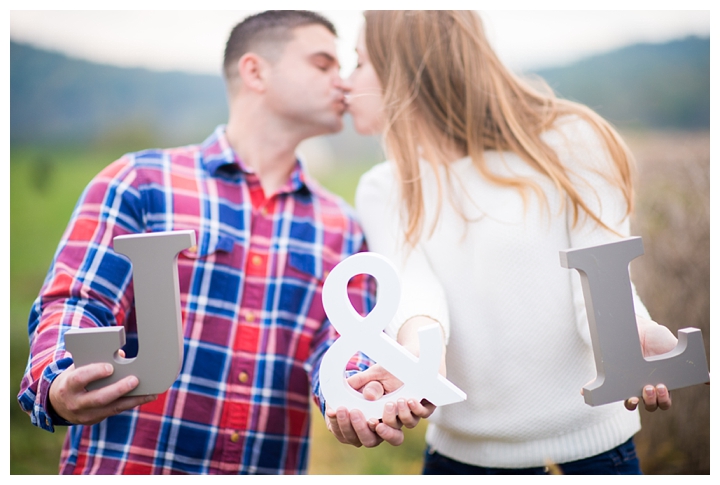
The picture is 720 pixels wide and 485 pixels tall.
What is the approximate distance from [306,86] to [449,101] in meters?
0.44

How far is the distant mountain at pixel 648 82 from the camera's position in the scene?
8.77 ft

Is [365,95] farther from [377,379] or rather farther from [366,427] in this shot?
[366,427]

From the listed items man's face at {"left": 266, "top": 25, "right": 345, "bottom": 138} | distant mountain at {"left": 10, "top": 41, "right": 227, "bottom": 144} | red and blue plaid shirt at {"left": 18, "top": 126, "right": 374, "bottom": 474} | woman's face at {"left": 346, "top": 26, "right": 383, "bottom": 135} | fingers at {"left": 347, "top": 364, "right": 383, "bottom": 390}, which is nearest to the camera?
fingers at {"left": 347, "top": 364, "right": 383, "bottom": 390}

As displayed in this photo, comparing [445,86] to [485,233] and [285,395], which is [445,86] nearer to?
[485,233]

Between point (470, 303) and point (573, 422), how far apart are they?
37cm

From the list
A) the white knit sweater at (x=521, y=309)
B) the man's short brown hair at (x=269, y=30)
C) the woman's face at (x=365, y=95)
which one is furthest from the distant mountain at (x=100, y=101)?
the white knit sweater at (x=521, y=309)

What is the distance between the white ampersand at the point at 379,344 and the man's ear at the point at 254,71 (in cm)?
84

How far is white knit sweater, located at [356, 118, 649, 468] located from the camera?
1.35m

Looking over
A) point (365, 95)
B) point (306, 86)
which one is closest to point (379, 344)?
point (365, 95)

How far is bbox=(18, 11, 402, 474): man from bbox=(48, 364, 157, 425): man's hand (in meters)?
0.21

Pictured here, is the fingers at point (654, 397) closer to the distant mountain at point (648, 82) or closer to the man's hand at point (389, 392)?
the man's hand at point (389, 392)

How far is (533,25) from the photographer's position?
8.97 feet

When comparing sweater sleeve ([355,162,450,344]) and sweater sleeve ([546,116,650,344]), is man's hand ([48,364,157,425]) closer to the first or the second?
sweater sleeve ([355,162,450,344])

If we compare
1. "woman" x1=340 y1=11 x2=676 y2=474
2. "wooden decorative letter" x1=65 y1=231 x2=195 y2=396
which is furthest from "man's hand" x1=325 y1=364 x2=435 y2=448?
"wooden decorative letter" x1=65 y1=231 x2=195 y2=396
